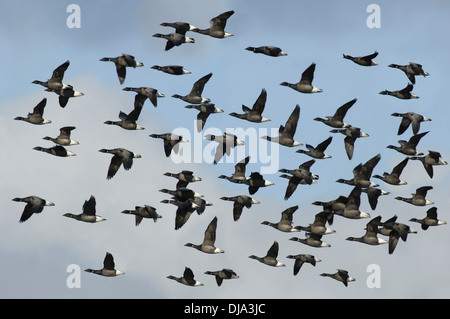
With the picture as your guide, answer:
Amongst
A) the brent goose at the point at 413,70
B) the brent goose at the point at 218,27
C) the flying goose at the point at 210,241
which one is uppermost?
the brent goose at the point at 218,27

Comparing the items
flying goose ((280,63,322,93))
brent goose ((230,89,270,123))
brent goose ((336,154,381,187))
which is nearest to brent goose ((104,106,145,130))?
brent goose ((230,89,270,123))

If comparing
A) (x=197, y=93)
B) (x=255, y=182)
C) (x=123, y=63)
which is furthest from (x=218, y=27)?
(x=255, y=182)

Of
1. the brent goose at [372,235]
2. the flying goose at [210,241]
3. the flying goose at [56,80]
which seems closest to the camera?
the flying goose at [56,80]

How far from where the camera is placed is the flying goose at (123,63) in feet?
361

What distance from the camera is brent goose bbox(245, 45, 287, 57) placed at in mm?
110125

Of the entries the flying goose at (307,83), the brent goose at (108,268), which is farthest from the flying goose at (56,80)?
the flying goose at (307,83)

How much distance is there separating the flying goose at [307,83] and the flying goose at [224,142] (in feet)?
17.6

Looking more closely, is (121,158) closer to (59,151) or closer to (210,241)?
(59,151)

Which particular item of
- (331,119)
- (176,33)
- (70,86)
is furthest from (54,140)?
(331,119)

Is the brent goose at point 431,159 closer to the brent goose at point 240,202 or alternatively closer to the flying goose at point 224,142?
the brent goose at point 240,202

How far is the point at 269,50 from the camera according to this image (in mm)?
110625

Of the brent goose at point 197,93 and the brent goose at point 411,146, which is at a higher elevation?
the brent goose at point 197,93

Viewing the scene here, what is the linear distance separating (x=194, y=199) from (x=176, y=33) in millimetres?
11401

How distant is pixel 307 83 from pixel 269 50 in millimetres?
3729
